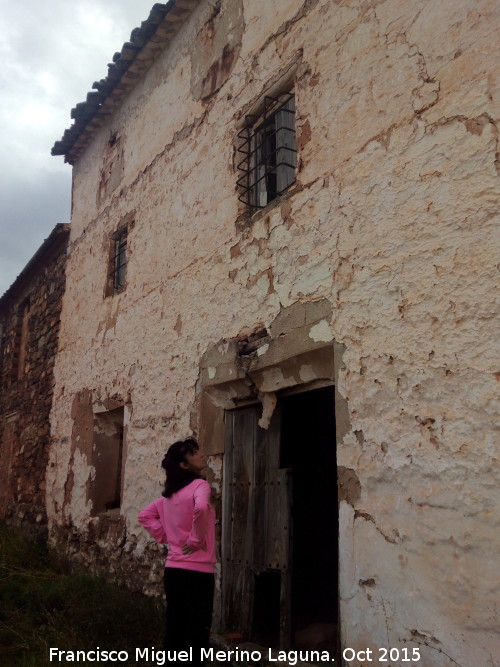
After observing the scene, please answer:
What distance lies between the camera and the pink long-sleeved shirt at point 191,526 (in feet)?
10.8

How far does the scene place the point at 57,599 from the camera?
5207 mm

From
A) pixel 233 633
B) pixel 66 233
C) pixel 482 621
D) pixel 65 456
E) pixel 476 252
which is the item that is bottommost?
pixel 233 633

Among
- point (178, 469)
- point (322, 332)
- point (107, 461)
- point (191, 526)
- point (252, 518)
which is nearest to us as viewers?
point (191, 526)

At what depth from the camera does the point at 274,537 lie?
4.14 metres

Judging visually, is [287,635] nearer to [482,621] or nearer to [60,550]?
[482,621]

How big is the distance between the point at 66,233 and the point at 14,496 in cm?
416

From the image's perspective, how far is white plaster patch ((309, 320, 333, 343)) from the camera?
3.61 m

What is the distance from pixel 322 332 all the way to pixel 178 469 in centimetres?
124

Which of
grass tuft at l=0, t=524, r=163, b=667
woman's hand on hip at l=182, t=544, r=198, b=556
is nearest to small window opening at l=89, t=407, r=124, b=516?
grass tuft at l=0, t=524, r=163, b=667

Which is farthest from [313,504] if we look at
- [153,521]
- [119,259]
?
[119,259]

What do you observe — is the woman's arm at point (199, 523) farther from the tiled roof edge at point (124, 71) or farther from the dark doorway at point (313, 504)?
the tiled roof edge at point (124, 71)

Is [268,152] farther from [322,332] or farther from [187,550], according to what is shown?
[187,550]

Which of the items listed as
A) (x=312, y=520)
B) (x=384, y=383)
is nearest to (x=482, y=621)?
(x=384, y=383)

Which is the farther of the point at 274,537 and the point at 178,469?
the point at 274,537
